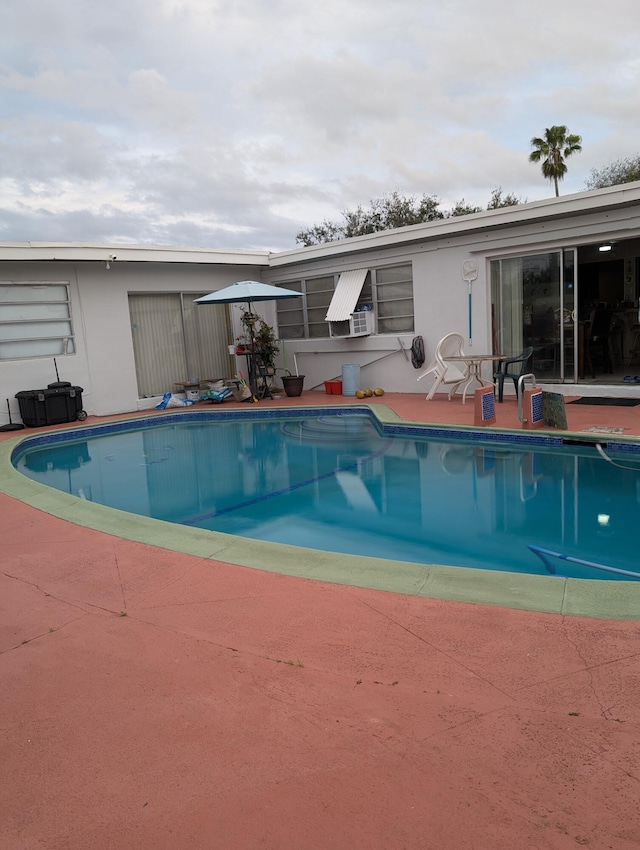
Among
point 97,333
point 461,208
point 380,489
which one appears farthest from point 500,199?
point 380,489

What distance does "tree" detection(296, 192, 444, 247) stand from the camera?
2728 centimetres

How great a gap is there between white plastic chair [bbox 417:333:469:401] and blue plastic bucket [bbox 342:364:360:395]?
1567 millimetres

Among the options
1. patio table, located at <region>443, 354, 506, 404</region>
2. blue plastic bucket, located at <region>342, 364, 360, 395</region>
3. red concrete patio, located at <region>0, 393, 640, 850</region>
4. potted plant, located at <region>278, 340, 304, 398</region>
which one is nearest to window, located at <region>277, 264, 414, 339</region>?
blue plastic bucket, located at <region>342, 364, 360, 395</region>

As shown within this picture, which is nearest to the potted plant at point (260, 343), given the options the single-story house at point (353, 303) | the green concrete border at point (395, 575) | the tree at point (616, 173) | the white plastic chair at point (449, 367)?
the single-story house at point (353, 303)

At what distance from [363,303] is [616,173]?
1814 centimetres

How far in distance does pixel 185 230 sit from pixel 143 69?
24.2m

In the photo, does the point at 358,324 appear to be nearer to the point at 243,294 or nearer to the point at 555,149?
the point at 243,294

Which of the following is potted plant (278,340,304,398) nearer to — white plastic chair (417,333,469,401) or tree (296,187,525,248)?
white plastic chair (417,333,469,401)

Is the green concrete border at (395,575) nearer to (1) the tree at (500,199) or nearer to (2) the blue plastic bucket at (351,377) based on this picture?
(2) the blue plastic bucket at (351,377)

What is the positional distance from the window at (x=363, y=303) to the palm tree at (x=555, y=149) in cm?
1598

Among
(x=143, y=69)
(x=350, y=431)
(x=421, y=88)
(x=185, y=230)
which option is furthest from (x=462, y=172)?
(x=350, y=431)

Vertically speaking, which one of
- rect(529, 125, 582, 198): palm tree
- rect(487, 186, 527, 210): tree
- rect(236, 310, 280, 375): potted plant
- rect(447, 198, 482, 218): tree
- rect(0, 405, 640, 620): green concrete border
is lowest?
rect(0, 405, 640, 620): green concrete border

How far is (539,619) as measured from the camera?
8.89 feet

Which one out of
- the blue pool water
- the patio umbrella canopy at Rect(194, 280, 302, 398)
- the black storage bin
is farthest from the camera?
the patio umbrella canopy at Rect(194, 280, 302, 398)
